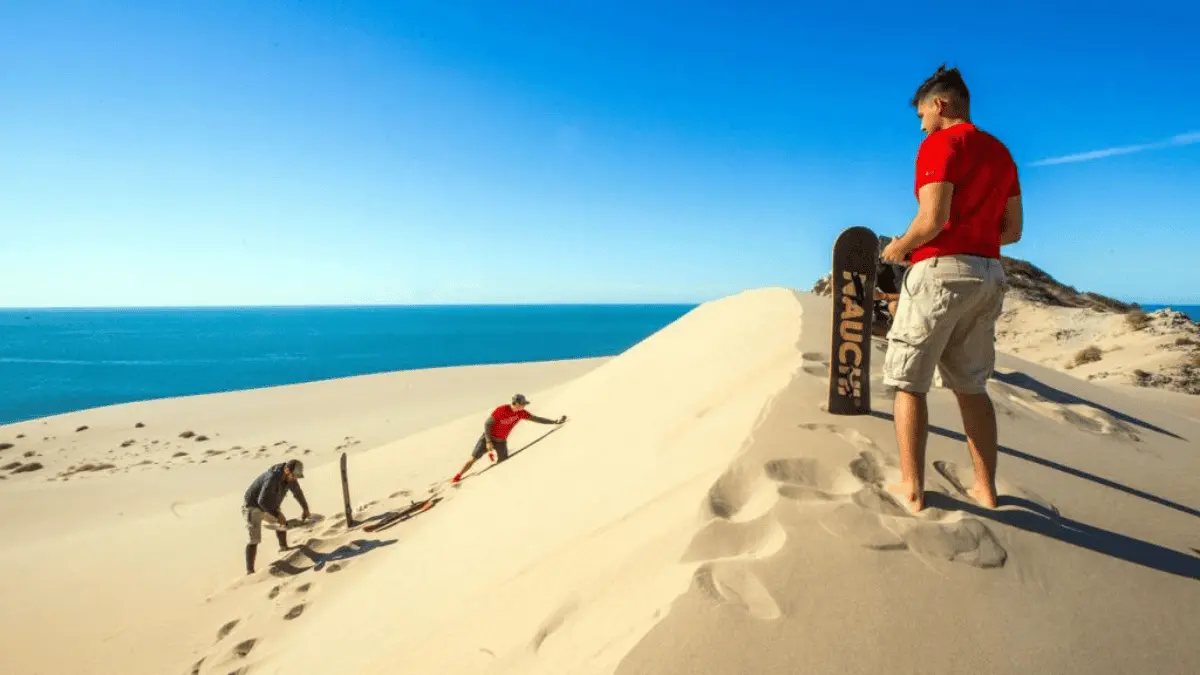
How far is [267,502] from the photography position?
6.65 metres

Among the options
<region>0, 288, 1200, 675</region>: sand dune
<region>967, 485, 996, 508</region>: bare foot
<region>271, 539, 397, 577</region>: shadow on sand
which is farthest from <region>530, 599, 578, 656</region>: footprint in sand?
<region>271, 539, 397, 577</region>: shadow on sand

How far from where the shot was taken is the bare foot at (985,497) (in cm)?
246

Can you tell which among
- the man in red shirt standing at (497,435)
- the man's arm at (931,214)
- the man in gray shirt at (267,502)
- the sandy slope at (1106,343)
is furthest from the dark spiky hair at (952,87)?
the sandy slope at (1106,343)

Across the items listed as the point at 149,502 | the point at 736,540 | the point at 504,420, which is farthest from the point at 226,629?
the point at 149,502

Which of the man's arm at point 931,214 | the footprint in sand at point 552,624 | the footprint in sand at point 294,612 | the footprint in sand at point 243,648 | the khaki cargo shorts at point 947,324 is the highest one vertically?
the man's arm at point 931,214

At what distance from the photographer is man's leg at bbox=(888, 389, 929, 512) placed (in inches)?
93.1

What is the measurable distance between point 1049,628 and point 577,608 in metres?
1.67

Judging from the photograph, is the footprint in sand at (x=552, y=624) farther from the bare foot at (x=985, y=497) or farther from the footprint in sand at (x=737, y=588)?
the bare foot at (x=985, y=497)

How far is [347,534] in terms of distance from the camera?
658 centimetres

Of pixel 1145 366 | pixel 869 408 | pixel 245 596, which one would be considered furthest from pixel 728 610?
pixel 1145 366

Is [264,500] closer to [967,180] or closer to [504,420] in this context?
[504,420]

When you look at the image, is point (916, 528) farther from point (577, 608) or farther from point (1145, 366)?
point (1145, 366)

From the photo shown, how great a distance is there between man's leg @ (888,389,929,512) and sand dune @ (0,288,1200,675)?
0.11m

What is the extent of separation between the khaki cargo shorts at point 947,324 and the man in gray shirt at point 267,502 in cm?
711
